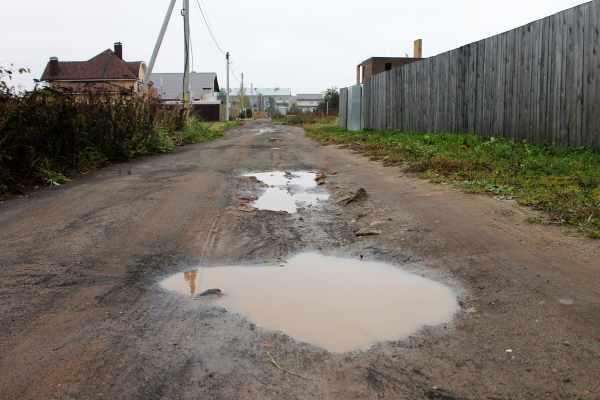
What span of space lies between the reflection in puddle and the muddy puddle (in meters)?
1.99

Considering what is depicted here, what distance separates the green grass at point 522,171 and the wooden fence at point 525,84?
389mm

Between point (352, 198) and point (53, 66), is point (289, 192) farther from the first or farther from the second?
point (53, 66)

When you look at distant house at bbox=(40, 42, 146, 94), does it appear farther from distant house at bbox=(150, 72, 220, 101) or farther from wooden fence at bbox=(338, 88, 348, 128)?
wooden fence at bbox=(338, 88, 348, 128)

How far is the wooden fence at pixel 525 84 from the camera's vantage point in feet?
24.2

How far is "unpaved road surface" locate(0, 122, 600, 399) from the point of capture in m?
2.13

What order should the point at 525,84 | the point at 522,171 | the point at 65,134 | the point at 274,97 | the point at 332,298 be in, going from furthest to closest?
the point at 274,97
the point at 525,84
the point at 65,134
the point at 522,171
the point at 332,298

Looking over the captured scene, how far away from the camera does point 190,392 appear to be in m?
2.05

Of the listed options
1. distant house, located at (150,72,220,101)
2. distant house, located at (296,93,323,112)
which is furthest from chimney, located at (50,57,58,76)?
distant house, located at (296,93,323,112)

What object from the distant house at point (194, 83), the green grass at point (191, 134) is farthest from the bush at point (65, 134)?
the distant house at point (194, 83)

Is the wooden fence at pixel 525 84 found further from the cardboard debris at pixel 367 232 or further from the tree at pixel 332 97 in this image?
the tree at pixel 332 97

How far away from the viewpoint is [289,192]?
6891mm

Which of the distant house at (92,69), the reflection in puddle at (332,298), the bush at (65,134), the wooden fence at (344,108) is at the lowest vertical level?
the reflection in puddle at (332,298)

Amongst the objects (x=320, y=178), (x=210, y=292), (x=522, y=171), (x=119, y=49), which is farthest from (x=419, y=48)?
(x=210, y=292)

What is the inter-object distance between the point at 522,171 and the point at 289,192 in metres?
3.29
